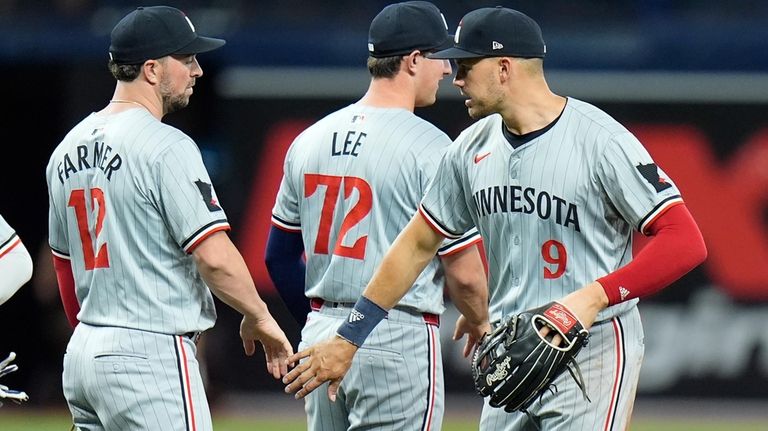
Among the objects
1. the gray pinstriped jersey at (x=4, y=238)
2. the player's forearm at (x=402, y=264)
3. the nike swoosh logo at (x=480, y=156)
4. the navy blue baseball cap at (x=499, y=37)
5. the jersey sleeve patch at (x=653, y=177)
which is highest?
the navy blue baseball cap at (x=499, y=37)

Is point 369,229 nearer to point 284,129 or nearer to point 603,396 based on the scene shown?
point 603,396

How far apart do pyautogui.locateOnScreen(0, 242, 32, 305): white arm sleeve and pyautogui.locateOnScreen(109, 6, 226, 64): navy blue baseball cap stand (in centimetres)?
95

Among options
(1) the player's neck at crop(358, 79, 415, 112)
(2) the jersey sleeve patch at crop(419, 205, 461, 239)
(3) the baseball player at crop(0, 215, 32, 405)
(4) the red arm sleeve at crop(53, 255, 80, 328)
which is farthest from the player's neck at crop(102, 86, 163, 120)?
(2) the jersey sleeve patch at crop(419, 205, 461, 239)

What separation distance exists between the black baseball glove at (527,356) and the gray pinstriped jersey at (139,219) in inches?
42.7

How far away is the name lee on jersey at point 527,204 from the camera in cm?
435

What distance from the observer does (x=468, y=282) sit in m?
5.32

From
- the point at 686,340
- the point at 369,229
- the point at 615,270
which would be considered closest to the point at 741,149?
the point at 686,340

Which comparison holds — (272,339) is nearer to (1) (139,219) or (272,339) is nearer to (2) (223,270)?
(2) (223,270)

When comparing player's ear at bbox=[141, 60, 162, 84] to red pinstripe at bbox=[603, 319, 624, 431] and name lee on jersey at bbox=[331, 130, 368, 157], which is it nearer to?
name lee on jersey at bbox=[331, 130, 368, 157]

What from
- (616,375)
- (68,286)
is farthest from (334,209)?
(616,375)

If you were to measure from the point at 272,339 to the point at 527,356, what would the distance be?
4.00 feet

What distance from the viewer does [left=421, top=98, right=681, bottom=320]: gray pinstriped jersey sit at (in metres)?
4.23

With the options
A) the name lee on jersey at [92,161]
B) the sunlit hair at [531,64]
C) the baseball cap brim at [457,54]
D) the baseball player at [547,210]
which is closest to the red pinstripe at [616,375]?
the baseball player at [547,210]

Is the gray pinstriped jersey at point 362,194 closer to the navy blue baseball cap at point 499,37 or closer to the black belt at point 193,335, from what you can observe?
the black belt at point 193,335
